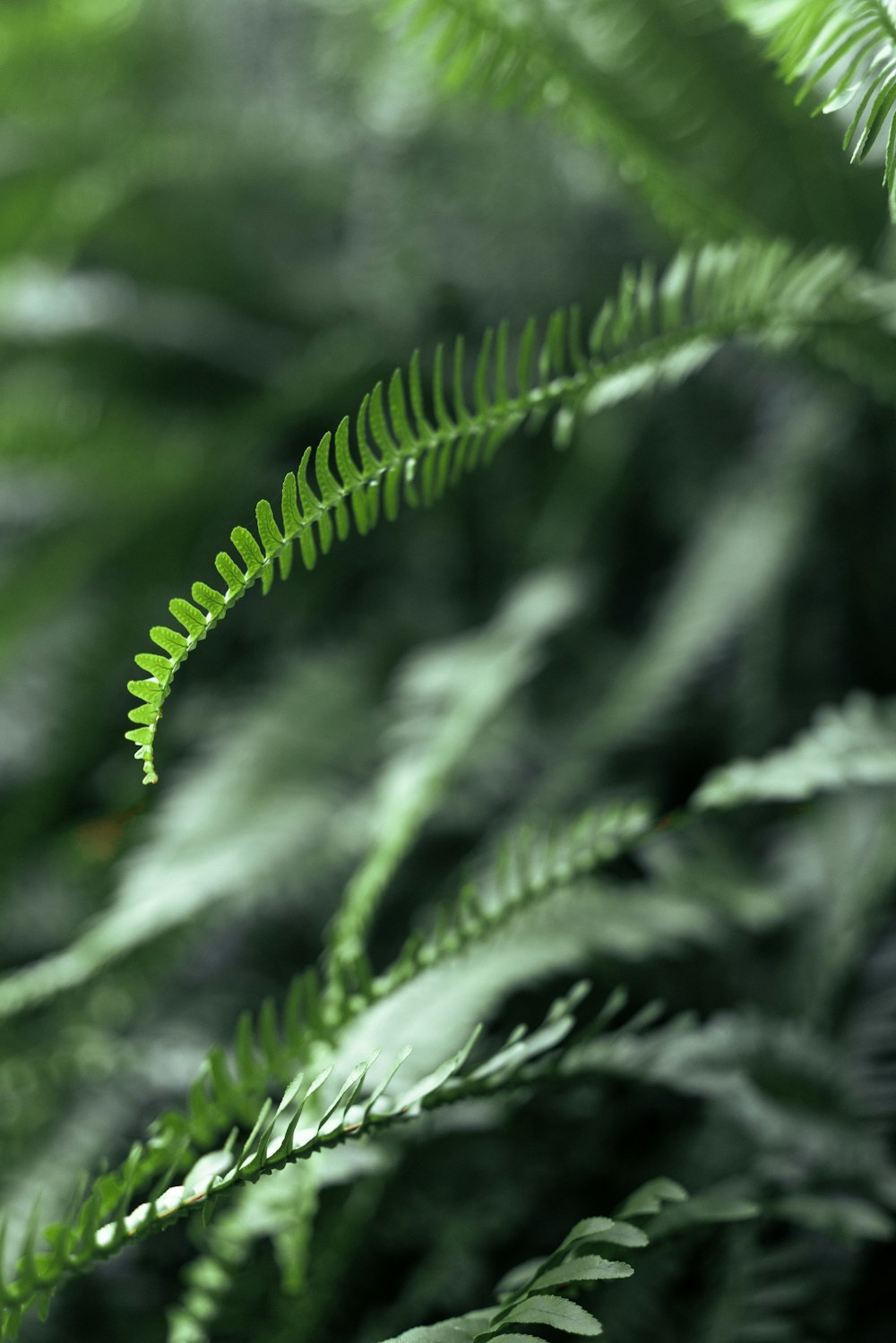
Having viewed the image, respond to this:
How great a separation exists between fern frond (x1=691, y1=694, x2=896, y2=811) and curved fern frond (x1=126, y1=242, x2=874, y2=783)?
0.12 meters

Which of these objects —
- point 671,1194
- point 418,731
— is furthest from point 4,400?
point 671,1194

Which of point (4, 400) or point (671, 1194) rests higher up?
point (4, 400)

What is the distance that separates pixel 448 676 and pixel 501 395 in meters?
0.21

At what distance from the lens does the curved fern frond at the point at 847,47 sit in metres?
0.24

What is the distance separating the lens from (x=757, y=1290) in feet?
1.14

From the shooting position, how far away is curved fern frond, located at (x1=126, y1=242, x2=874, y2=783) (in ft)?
0.77

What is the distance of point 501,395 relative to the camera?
0.30 meters

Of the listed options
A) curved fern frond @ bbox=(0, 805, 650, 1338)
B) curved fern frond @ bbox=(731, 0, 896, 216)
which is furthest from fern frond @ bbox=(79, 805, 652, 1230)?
curved fern frond @ bbox=(731, 0, 896, 216)

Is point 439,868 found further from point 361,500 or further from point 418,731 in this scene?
point 361,500

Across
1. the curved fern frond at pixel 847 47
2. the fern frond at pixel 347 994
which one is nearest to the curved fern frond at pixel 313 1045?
the fern frond at pixel 347 994

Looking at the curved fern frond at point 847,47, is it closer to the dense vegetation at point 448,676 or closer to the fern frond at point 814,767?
the dense vegetation at point 448,676

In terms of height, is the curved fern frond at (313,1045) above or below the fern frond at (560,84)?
below

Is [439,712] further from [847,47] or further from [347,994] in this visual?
[847,47]

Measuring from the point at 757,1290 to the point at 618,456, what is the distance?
0.41 m
